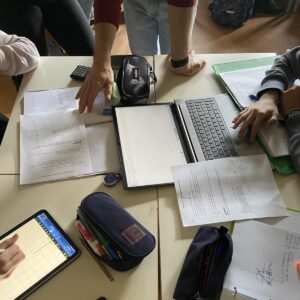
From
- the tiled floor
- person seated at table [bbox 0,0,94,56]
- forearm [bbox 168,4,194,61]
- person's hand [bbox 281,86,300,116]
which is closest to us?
person's hand [bbox 281,86,300,116]

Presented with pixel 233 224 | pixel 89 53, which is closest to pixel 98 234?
pixel 233 224

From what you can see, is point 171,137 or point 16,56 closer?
point 171,137

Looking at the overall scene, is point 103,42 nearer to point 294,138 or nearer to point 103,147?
point 103,147

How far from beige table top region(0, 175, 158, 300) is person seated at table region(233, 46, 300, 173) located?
0.35 metres

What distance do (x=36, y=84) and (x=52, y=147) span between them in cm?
34

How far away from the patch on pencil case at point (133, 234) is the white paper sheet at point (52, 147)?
253mm

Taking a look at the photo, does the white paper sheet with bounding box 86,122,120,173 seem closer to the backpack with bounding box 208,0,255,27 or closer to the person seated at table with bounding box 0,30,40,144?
the person seated at table with bounding box 0,30,40,144

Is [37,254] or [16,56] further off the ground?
[16,56]

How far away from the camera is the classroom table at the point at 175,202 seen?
726 millimetres

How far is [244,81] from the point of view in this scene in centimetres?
115

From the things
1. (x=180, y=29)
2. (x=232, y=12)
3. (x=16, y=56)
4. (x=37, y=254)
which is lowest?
(x=232, y=12)

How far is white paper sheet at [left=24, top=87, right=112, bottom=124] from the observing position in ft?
3.51

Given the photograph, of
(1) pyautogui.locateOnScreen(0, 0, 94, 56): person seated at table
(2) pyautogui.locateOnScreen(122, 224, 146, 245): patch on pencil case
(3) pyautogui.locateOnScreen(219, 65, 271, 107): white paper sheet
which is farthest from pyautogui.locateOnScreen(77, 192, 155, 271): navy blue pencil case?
(1) pyautogui.locateOnScreen(0, 0, 94, 56): person seated at table

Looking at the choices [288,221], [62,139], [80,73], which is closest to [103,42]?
[80,73]
